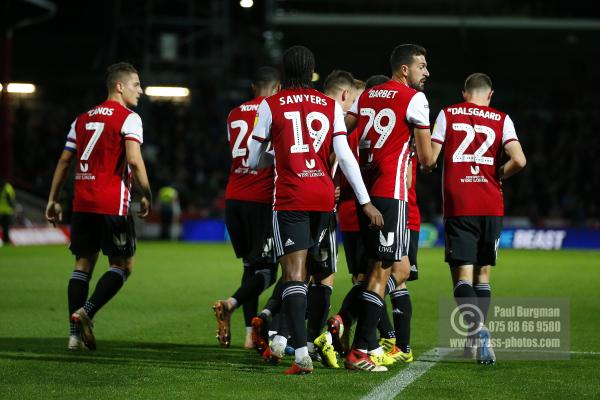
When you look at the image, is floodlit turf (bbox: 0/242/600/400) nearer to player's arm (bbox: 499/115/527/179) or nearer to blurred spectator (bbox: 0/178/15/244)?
player's arm (bbox: 499/115/527/179)

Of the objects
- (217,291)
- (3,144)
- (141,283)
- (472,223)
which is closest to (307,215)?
(472,223)

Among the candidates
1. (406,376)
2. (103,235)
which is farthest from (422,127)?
(103,235)

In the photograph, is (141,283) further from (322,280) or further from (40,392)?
(40,392)

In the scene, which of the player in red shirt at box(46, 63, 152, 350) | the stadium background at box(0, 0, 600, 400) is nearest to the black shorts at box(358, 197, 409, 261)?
the player in red shirt at box(46, 63, 152, 350)

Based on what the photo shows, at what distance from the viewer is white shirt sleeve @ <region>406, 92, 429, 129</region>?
24.4 feet

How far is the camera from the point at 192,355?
8359 mm

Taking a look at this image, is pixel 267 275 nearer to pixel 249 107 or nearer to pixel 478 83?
pixel 249 107

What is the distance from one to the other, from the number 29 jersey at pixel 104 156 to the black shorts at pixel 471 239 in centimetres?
270

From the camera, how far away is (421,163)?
7473mm

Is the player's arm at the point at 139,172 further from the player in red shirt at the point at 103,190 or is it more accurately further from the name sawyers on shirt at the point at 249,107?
the name sawyers on shirt at the point at 249,107

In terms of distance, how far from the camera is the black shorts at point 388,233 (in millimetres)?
7398

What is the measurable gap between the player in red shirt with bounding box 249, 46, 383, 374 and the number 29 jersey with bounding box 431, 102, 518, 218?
1.30 metres

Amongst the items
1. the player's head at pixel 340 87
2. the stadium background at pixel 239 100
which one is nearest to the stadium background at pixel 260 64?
the stadium background at pixel 239 100

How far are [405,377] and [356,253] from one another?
1.06 m
